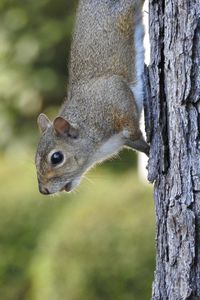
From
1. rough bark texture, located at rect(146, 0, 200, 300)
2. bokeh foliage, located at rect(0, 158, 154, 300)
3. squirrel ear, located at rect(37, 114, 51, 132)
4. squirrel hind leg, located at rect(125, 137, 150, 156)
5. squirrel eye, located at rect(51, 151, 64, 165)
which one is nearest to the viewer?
rough bark texture, located at rect(146, 0, 200, 300)

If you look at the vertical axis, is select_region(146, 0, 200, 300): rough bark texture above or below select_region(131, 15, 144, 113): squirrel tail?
below

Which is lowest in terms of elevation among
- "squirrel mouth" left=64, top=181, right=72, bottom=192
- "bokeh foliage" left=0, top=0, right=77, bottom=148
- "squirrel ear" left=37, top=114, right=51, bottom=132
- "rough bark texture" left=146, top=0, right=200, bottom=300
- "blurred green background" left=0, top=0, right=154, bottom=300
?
"rough bark texture" left=146, top=0, right=200, bottom=300

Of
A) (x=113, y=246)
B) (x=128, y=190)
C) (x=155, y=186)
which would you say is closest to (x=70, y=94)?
(x=155, y=186)

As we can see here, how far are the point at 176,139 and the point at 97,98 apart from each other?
3.49 feet

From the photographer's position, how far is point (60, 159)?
523 centimetres

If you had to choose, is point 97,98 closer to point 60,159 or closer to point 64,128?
point 64,128

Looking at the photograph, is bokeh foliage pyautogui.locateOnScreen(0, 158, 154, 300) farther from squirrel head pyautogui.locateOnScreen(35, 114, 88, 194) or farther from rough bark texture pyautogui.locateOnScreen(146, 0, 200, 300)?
rough bark texture pyautogui.locateOnScreen(146, 0, 200, 300)

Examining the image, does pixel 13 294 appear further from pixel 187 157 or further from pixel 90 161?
pixel 187 157

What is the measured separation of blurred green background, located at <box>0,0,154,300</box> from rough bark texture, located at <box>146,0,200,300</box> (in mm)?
1265

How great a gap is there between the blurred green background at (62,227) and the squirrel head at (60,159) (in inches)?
7.4

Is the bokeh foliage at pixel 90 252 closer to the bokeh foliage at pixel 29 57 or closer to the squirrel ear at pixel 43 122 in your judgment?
the squirrel ear at pixel 43 122

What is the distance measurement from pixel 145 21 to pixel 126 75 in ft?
0.83

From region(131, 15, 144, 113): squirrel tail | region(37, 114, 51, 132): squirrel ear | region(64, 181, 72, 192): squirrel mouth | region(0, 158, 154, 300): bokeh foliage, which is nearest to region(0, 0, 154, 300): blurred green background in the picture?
region(0, 158, 154, 300): bokeh foliage

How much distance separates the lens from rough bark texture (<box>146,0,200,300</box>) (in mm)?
3971
